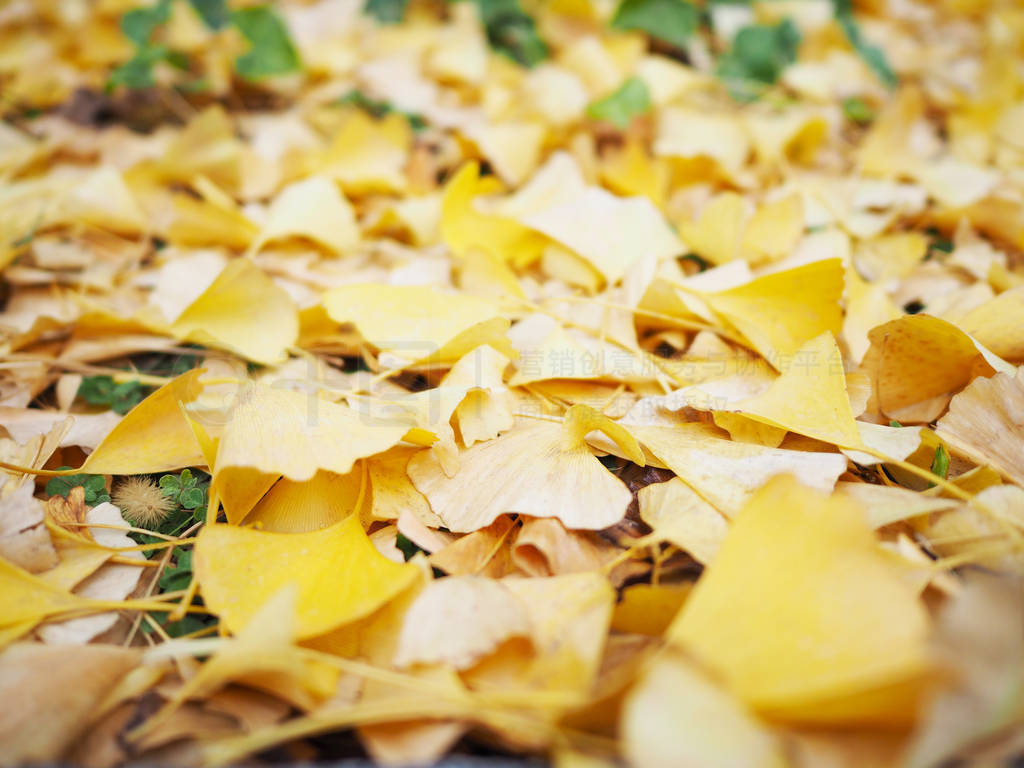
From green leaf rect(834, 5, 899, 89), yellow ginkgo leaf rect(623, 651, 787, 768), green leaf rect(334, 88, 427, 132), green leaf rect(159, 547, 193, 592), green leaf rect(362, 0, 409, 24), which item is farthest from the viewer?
green leaf rect(362, 0, 409, 24)

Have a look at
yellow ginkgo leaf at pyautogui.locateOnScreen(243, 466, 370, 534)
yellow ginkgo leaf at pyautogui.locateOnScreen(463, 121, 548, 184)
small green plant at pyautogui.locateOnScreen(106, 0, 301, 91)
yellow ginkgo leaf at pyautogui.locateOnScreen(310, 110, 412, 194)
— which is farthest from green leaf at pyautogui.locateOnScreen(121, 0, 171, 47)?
yellow ginkgo leaf at pyautogui.locateOnScreen(243, 466, 370, 534)

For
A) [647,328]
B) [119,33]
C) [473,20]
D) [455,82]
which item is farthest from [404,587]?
[119,33]

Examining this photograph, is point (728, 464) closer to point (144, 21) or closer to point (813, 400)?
point (813, 400)

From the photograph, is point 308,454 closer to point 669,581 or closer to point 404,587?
point 404,587

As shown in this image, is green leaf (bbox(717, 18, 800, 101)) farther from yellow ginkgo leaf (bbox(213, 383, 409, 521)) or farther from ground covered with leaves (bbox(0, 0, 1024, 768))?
yellow ginkgo leaf (bbox(213, 383, 409, 521))

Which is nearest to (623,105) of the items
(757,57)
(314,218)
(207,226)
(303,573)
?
(757,57)

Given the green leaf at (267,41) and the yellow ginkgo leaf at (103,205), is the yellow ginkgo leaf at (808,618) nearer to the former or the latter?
the yellow ginkgo leaf at (103,205)
